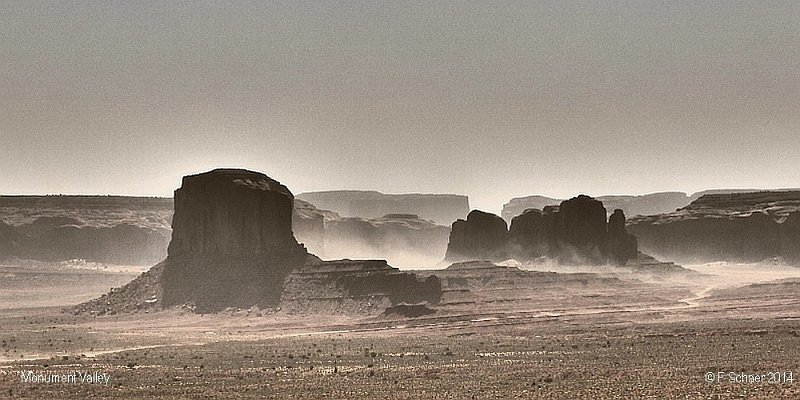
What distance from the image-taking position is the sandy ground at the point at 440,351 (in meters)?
32.0

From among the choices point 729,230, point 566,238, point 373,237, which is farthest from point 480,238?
point 373,237

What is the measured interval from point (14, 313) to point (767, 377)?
59.4 meters

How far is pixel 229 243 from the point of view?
70.0 m

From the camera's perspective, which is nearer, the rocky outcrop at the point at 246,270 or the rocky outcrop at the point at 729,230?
the rocky outcrop at the point at 246,270

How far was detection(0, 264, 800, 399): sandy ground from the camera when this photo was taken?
32.0 m

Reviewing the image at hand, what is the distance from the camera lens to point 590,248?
103m

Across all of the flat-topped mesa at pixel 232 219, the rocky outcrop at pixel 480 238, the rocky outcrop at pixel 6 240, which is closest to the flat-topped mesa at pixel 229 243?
the flat-topped mesa at pixel 232 219

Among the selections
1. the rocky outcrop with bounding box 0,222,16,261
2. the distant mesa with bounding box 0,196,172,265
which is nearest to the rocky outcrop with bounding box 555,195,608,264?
the distant mesa with bounding box 0,196,172,265

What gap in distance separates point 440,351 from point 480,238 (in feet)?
233

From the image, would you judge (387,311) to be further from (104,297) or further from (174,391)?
(174,391)

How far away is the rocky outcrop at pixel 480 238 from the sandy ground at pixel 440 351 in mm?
33731

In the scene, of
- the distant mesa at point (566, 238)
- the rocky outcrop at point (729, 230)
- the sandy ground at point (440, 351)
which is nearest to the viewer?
the sandy ground at point (440, 351)

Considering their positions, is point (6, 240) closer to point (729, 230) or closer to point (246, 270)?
point (246, 270)

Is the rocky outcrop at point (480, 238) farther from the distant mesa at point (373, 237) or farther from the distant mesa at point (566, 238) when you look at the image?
the distant mesa at point (373, 237)
